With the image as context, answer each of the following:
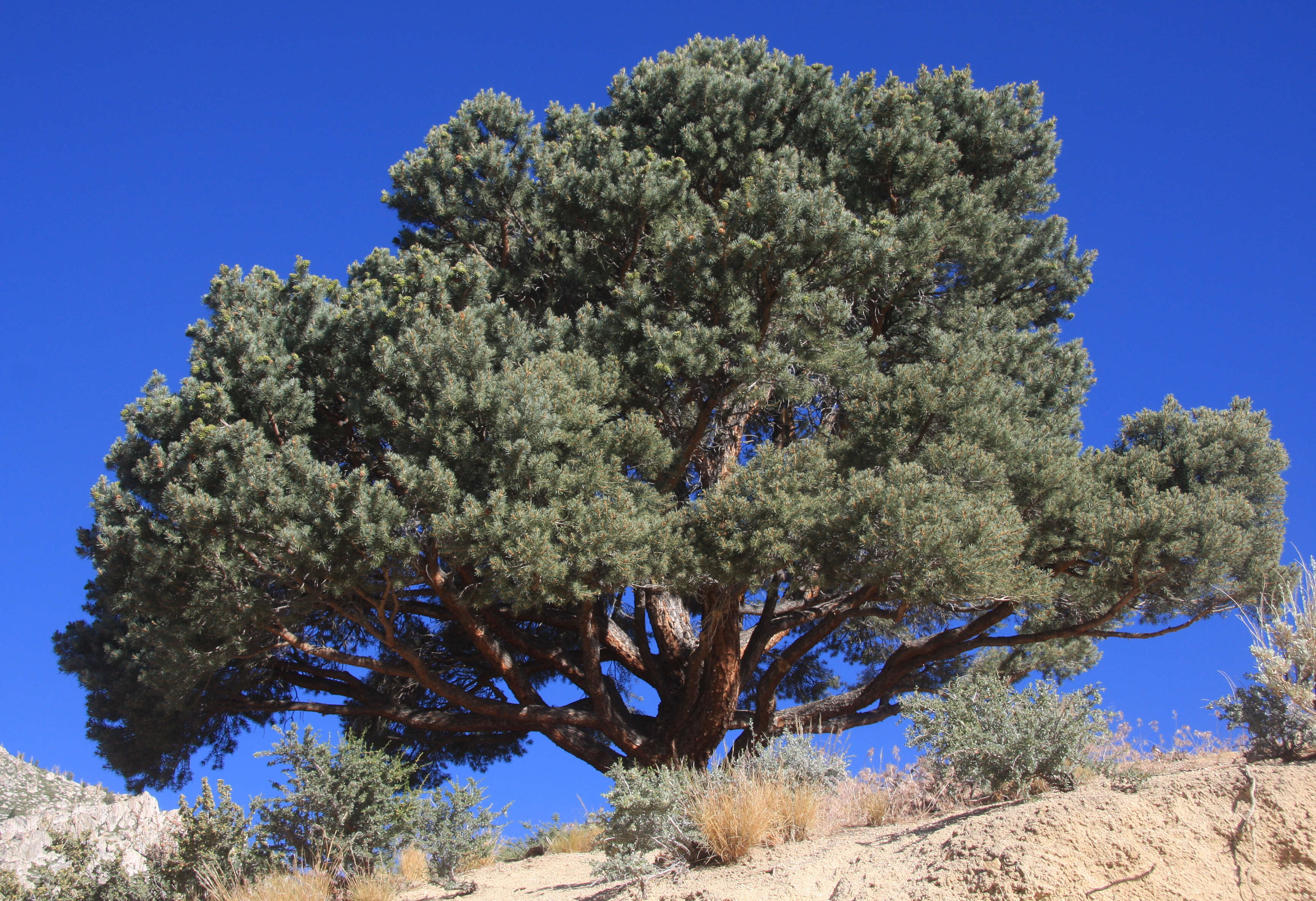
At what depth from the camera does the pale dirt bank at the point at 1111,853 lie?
4520mm

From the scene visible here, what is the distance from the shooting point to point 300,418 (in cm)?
908

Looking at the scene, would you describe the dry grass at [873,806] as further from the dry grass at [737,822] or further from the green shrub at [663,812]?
the dry grass at [737,822]

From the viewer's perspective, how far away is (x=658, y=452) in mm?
9039

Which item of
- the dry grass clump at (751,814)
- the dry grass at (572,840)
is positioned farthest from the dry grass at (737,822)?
the dry grass at (572,840)

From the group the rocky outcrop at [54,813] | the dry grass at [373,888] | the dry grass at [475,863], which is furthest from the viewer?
the rocky outcrop at [54,813]

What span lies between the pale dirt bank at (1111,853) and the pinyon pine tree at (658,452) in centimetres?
295

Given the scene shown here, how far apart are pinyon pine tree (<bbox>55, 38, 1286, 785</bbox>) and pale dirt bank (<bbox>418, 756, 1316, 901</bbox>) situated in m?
2.95

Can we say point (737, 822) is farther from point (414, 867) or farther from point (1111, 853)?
point (414, 867)

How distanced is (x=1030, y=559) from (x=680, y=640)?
4.37 metres

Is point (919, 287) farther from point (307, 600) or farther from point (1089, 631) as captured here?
point (307, 600)

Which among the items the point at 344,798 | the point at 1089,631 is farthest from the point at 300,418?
the point at 1089,631

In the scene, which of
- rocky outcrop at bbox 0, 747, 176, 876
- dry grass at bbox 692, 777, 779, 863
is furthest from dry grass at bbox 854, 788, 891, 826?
rocky outcrop at bbox 0, 747, 176, 876

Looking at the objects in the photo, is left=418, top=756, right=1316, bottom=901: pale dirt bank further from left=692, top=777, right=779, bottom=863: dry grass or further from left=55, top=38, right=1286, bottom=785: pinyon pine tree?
left=55, top=38, right=1286, bottom=785: pinyon pine tree

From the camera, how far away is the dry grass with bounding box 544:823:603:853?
10.2 metres
